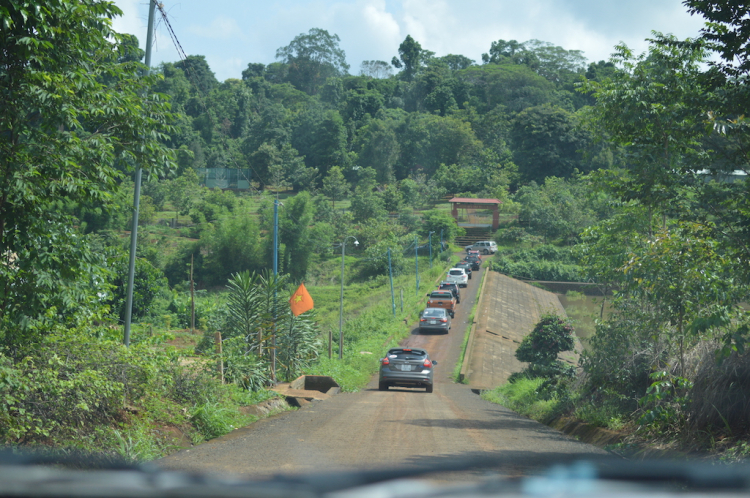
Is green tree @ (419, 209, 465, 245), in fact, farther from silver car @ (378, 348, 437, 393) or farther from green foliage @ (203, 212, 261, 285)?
silver car @ (378, 348, 437, 393)

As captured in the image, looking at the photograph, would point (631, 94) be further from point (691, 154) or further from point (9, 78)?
point (9, 78)

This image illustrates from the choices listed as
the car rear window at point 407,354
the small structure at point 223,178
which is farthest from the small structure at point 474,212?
the car rear window at point 407,354

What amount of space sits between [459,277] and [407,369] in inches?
1246

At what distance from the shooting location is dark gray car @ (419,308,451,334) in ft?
120

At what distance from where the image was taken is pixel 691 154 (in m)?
8.98

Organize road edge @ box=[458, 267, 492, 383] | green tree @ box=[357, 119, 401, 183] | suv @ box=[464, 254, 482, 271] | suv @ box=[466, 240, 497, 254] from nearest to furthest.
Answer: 1. road edge @ box=[458, 267, 492, 383]
2. suv @ box=[464, 254, 482, 271]
3. suv @ box=[466, 240, 497, 254]
4. green tree @ box=[357, 119, 401, 183]

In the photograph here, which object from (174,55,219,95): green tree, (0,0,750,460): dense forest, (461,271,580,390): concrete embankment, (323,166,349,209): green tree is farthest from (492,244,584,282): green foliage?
(174,55,219,95): green tree

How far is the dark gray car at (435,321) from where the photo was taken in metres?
36.5

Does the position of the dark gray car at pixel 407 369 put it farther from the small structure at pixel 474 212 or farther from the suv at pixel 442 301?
the small structure at pixel 474 212

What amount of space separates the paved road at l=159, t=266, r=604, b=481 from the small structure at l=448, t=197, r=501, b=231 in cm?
6021

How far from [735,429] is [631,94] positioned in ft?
18.5

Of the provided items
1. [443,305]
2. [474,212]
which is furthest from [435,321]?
[474,212]

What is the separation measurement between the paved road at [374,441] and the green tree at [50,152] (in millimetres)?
2695

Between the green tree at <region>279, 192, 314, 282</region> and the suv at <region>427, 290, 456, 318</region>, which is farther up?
the green tree at <region>279, 192, 314, 282</region>
